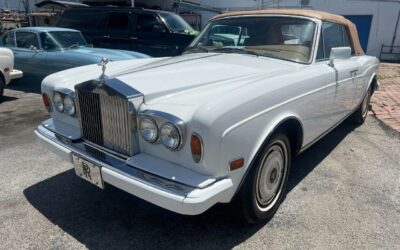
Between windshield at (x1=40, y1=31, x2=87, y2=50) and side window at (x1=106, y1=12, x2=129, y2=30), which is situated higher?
side window at (x1=106, y1=12, x2=129, y2=30)

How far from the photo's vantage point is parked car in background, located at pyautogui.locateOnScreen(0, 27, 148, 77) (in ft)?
23.0

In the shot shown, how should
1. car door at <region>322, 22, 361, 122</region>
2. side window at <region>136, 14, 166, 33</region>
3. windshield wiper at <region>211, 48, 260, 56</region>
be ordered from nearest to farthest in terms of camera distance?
windshield wiper at <region>211, 48, 260, 56</region>, car door at <region>322, 22, 361, 122</region>, side window at <region>136, 14, 166, 33</region>

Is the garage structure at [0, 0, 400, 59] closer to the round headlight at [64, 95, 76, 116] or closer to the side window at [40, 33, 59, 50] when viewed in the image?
the side window at [40, 33, 59, 50]

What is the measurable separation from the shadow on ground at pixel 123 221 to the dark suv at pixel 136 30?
588 centimetres


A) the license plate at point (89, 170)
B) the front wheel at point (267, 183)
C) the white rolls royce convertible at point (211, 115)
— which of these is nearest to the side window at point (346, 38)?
the white rolls royce convertible at point (211, 115)

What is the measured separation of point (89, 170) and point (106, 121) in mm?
388

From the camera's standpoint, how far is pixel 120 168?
2.43 meters

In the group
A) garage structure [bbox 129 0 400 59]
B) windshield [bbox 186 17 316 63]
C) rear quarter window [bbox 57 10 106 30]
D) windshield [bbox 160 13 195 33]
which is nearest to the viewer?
windshield [bbox 186 17 316 63]

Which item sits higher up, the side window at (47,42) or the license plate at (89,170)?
the side window at (47,42)

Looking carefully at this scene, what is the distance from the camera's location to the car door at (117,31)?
368 inches

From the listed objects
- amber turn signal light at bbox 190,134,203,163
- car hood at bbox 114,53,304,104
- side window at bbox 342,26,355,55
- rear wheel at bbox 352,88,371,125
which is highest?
side window at bbox 342,26,355,55

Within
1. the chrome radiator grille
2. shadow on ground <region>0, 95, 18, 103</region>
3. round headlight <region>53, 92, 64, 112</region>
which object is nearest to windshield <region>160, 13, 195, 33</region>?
shadow on ground <region>0, 95, 18, 103</region>

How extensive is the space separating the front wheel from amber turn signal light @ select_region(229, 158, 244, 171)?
20cm

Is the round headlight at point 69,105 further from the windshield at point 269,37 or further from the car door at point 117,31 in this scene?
the car door at point 117,31
